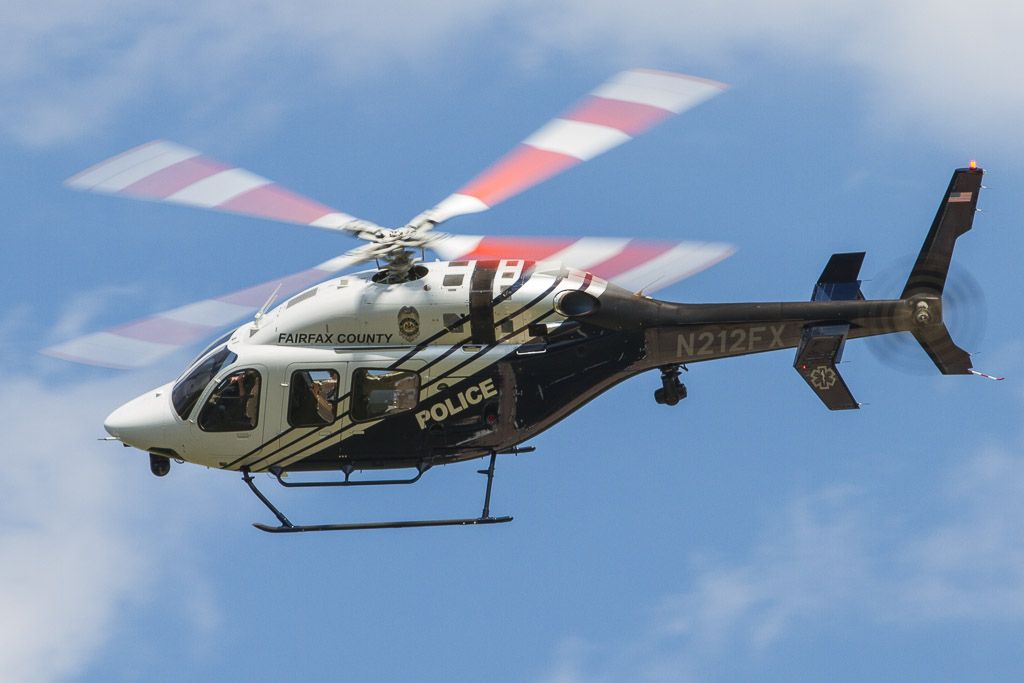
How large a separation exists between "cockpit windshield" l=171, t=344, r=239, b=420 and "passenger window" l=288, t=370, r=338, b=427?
0.89 m

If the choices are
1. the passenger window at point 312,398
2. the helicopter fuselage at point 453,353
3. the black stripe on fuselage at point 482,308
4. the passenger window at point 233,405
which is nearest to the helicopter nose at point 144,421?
the passenger window at point 233,405

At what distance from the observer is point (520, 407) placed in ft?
58.4

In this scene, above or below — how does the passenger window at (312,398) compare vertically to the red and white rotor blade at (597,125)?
below

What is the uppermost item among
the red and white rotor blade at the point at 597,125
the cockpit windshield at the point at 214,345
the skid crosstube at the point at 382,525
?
the red and white rotor blade at the point at 597,125

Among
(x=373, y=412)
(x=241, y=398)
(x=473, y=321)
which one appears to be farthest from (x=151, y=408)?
(x=473, y=321)

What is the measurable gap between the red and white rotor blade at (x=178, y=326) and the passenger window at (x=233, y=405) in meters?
0.66

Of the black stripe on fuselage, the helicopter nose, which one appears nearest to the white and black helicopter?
the black stripe on fuselage

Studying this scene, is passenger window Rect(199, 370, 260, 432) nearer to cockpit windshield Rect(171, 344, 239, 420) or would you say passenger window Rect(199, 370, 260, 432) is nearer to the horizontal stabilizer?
cockpit windshield Rect(171, 344, 239, 420)

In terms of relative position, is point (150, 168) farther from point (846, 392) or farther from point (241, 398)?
point (846, 392)

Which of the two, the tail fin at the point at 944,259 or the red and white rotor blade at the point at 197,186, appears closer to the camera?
the red and white rotor blade at the point at 197,186

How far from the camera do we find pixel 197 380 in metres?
18.5

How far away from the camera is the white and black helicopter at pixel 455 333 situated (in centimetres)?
1736

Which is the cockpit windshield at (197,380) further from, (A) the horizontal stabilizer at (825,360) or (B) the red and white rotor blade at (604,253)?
(A) the horizontal stabilizer at (825,360)

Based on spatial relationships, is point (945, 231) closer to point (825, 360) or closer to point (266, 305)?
point (825, 360)
